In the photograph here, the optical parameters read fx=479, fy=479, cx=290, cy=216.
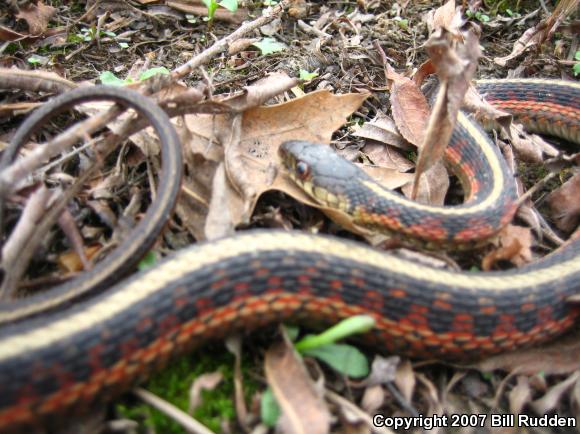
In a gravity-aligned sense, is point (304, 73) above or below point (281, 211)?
above

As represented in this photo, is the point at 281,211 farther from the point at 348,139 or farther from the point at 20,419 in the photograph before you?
the point at 20,419

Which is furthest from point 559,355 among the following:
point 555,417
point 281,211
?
point 281,211

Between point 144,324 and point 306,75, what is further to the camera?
point 306,75

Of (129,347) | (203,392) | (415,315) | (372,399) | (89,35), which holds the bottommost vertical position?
(372,399)

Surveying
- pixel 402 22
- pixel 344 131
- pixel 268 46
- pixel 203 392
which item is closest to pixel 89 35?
pixel 268 46

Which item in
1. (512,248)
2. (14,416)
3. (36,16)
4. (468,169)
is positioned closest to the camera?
(14,416)

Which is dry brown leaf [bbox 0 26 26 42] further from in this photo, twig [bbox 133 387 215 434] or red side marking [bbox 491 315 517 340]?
red side marking [bbox 491 315 517 340]

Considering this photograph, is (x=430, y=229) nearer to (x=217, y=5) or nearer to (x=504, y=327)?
(x=504, y=327)

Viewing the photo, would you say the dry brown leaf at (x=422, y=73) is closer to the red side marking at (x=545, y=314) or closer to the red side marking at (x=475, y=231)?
the red side marking at (x=475, y=231)
